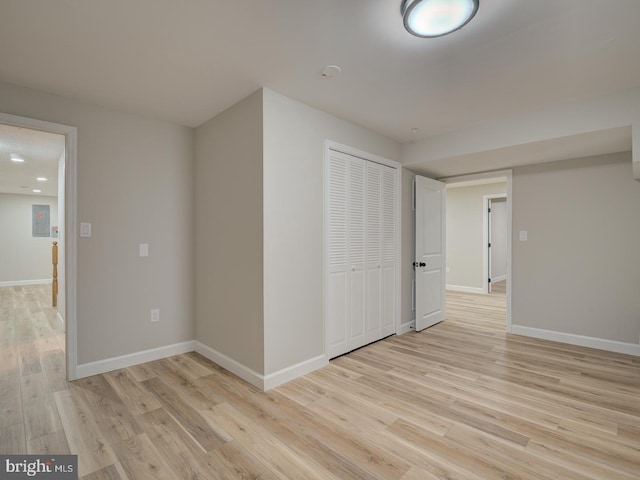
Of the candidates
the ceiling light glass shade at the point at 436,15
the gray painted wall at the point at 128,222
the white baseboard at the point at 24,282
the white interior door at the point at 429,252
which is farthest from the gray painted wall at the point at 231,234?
the white baseboard at the point at 24,282

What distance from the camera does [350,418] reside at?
86.1 inches

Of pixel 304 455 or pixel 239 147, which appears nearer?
pixel 304 455

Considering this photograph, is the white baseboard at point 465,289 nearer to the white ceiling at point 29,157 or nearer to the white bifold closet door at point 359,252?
the white bifold closet door at point 359,252

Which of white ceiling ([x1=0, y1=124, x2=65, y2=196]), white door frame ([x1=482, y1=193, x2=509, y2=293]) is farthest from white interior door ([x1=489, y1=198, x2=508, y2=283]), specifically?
white ceiling ([x1=0, y1=124, x2=65, y2=196])

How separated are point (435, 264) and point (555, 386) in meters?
2.11

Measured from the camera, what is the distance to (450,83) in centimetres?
248

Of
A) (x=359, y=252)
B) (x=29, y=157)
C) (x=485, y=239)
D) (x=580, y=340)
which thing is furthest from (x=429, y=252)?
(x=29, y=157)

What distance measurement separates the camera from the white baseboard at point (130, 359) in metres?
2.81

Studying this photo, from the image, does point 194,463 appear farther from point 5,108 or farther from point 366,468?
point 5,108

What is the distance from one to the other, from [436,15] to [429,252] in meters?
3.19

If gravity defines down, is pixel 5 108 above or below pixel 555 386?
above

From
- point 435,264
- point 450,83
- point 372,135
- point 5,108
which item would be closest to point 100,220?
point 5,108

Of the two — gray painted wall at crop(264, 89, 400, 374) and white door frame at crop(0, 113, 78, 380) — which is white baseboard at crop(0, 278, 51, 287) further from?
gray painted wall at crop(264, 89, 400, 374)

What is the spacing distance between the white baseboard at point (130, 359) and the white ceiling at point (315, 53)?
2347mm
